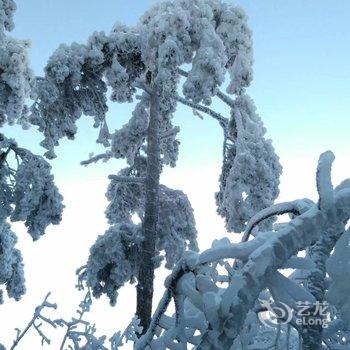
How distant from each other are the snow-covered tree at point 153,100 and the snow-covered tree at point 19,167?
0.62 meters

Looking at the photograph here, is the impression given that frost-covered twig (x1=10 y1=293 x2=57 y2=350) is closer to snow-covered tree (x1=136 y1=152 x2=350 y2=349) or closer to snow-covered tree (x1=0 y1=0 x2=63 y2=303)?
snow-covered tree (x1=136 y1=152 x2=350 y2=349)

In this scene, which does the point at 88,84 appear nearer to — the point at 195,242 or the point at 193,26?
the point at 193,26

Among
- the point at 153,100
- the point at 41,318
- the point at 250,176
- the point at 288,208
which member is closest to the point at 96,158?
the point at 153,100

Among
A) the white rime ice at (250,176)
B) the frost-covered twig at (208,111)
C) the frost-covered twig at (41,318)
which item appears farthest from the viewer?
the frost-covered twig at (208,111)

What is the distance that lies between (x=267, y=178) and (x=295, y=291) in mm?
10424

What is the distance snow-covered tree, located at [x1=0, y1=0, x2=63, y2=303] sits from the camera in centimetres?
1033

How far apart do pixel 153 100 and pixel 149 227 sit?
3.46 metres

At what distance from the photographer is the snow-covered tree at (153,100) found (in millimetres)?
11000

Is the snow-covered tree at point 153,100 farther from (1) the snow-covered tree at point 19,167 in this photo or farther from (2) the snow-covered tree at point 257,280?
(2) the snow-covered tree at point 257,280

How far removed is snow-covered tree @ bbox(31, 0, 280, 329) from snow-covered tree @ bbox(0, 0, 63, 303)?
0.62m

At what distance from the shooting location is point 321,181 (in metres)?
1.86
